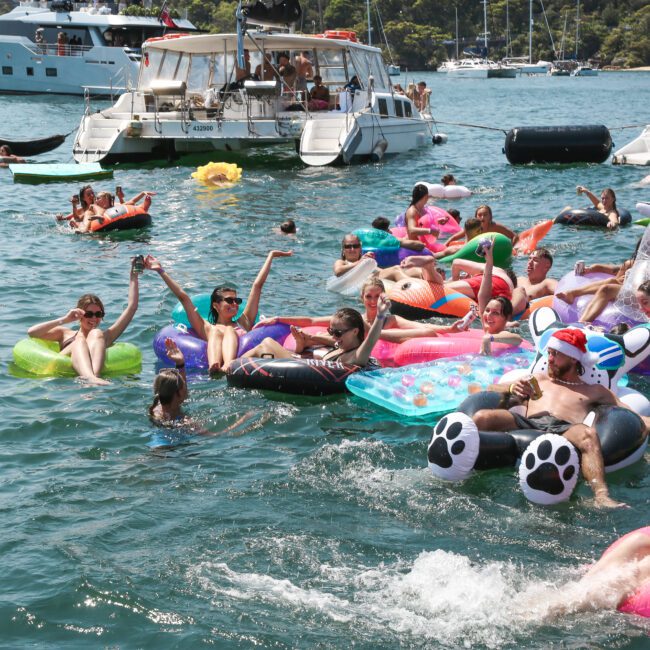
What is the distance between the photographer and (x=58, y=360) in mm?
10516

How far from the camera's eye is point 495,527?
7.24 m

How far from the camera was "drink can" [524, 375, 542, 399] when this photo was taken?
8.08 m

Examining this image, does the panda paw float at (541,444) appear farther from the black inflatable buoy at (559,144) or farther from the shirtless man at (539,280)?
the black inflatable buoy at (559,144)

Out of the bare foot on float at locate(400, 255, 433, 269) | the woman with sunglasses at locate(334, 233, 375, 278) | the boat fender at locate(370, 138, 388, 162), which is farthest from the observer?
the boat fender at locate(370, 138, 388, 162)

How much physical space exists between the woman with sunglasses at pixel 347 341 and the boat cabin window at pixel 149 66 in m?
19.8

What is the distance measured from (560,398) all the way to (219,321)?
408 cm

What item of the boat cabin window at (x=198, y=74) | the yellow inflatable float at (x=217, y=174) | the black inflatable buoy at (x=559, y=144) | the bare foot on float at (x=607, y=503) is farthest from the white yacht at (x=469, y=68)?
the bare foot on float at (x=607, y=503)

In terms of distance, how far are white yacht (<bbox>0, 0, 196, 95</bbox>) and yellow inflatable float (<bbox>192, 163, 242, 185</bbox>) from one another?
3091 centimetres

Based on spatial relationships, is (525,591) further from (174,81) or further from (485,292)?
(174,81)

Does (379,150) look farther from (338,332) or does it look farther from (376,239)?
(338,332)

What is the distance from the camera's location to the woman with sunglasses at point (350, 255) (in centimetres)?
1362

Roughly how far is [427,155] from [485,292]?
60.1ft

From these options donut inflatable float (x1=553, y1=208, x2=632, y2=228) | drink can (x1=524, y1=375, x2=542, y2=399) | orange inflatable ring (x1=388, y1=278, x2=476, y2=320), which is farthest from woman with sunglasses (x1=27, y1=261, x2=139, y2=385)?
donut inflatable float (x1=553, y1=208, x2=632, y2=228)

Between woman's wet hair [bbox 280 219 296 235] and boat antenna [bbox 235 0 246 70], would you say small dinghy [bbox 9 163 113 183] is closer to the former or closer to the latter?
boat antenna [bbox 235 0 246 70]
